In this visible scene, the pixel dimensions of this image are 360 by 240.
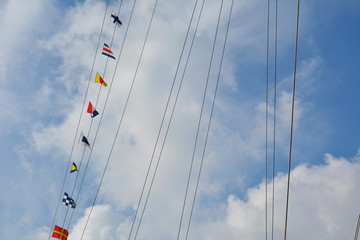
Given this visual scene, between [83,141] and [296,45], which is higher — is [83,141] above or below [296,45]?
above

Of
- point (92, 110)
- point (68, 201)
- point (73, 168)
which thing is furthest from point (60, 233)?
point (92, 110)

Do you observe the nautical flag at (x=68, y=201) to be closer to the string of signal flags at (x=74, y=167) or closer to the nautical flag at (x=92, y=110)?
the string of signal flags at (x=74, y=167)

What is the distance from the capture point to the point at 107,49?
19609mm

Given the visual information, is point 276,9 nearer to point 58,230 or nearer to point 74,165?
point 74,165

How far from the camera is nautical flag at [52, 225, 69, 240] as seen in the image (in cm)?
1825

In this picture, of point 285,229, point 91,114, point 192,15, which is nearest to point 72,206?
point 91,114

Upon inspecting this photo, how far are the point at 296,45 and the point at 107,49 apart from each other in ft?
47.2

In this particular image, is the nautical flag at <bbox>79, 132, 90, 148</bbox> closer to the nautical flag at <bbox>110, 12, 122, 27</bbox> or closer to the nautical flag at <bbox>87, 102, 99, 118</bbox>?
the nautical flag at <bbox>87, 102, 99, 118</bbox>

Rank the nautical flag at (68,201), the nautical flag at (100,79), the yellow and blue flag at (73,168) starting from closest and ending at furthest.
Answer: the nautical flag at (68,201)
the yellow and blue flag at (73,168)
the nautical flag at (100,79)

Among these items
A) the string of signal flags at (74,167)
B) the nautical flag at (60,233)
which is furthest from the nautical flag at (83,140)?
the nautical flag at (60,233)

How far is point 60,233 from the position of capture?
18.4m

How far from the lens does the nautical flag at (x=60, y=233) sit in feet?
59.9

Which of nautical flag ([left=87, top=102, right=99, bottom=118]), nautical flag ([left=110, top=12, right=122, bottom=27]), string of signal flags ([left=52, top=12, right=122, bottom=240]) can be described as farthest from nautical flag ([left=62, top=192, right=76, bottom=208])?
nautical flag ([left=110, top=12, right=122, bottom=27])

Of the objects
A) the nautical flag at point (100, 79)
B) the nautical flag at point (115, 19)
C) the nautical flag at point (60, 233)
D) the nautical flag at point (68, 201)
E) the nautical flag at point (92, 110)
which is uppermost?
the nautical flag at point (115, 19)
